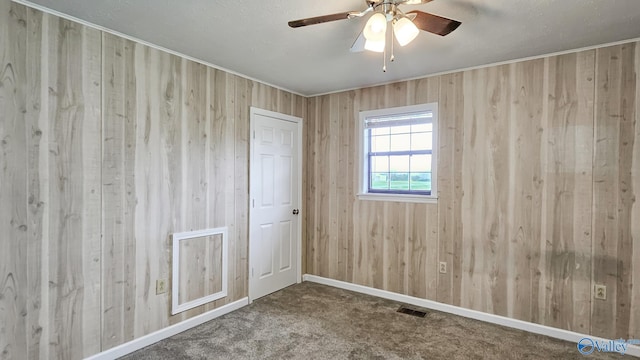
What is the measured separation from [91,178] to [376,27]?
85.9 inches

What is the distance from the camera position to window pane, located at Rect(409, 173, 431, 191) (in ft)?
11.3

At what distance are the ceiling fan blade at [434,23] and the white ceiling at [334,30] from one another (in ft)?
0.76

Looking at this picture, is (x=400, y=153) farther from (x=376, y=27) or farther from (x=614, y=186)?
(x=376, y=27)

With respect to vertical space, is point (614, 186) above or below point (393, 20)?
below

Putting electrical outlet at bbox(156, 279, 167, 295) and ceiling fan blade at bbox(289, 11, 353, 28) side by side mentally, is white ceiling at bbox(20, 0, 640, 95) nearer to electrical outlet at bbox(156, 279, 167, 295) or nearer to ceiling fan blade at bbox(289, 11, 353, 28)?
ceiling fan blade at bbox(289, 11, 353, 28)

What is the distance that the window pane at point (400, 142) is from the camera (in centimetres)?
358

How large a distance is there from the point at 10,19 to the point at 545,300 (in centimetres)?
447

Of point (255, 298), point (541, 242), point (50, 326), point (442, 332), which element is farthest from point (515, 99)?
point (50, 326)

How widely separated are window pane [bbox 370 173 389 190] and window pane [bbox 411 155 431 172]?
0.35m

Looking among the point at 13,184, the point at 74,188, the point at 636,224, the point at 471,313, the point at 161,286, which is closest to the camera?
the point at 13,184

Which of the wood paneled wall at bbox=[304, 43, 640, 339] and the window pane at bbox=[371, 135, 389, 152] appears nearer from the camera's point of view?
the wood paneled wall at bbox=[304, 43, 640, 339]

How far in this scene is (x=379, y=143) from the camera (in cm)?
379

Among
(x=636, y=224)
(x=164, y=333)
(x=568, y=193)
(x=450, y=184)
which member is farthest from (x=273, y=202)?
(x=636, y=224)

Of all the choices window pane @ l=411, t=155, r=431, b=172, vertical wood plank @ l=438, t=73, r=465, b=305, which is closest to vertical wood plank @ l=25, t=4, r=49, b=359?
window pane @ l=411, t=155, r=431, b=172
